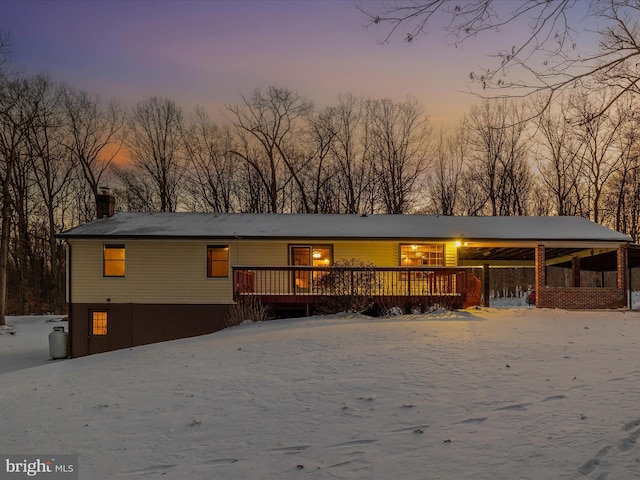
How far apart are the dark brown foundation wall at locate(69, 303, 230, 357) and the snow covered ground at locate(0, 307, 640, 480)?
7.69 meters

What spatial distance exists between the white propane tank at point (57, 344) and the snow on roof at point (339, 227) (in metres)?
3.73

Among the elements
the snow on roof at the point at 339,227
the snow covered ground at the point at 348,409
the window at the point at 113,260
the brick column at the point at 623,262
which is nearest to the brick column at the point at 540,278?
the snow on roof at the point at 339,227

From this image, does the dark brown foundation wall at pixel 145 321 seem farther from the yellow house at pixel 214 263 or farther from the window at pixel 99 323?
the window at pixel 99 323

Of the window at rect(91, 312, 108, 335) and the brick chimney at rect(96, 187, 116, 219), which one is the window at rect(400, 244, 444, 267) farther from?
the brick chimney at rect(96, 187, 116, 219)

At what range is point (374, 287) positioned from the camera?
54.7 feet

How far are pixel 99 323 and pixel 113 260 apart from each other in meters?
2.55

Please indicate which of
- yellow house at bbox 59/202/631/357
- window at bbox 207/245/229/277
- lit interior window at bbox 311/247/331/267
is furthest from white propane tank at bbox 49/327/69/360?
lit interior window at bbox 311/247/331/267

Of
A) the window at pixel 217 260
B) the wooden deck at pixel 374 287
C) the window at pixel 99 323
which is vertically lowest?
the window at pixel 99 323

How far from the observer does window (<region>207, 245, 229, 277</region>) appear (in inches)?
745

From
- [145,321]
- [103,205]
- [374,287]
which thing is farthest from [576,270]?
[103,205]

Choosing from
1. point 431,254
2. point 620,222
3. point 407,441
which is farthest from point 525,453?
point 620,222

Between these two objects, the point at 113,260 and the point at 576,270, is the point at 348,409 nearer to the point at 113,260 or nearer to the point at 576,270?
the point at 113,260

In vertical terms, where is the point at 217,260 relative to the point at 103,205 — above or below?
below

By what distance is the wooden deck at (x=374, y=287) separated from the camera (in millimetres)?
16188
